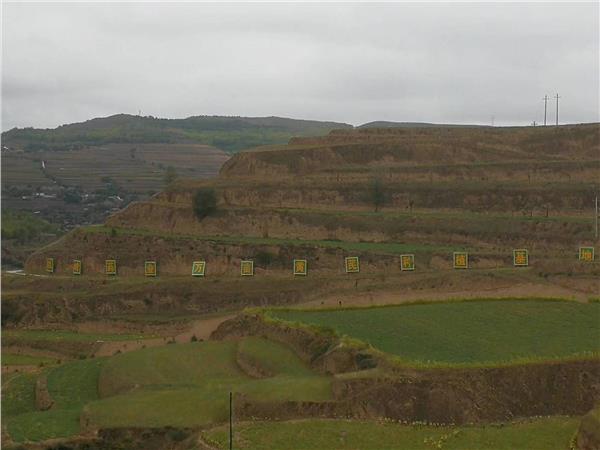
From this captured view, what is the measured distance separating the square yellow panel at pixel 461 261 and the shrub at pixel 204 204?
1558 centimetres

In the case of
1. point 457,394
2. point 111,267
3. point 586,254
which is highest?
point 586,254

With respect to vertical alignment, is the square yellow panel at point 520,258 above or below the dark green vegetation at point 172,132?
below

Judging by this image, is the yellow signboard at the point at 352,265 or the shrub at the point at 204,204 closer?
the yellow signboard at the point at 352,265

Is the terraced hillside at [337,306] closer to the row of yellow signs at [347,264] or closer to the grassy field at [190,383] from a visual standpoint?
the grassy field at [190,383]

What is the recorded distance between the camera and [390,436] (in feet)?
54.3

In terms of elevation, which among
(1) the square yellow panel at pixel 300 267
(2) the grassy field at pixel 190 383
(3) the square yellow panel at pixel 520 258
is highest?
(3) the square yellow panel at pixel 520 258

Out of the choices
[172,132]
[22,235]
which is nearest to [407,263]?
[22,235]

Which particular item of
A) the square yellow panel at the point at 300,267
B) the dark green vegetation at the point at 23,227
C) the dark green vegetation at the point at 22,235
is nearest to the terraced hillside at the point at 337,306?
the square yellow panel at the point at 300,267

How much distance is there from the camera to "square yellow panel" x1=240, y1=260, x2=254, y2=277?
132 feet

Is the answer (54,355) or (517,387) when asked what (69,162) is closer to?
(54,355)

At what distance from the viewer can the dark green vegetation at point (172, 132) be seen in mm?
133500

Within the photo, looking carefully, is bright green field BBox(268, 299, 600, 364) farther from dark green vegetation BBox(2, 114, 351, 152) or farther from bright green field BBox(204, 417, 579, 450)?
dark green vegetation BBox(2, 114, 351, 152)

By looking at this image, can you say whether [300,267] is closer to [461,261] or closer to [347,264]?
[347,264]

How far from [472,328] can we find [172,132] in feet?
428
